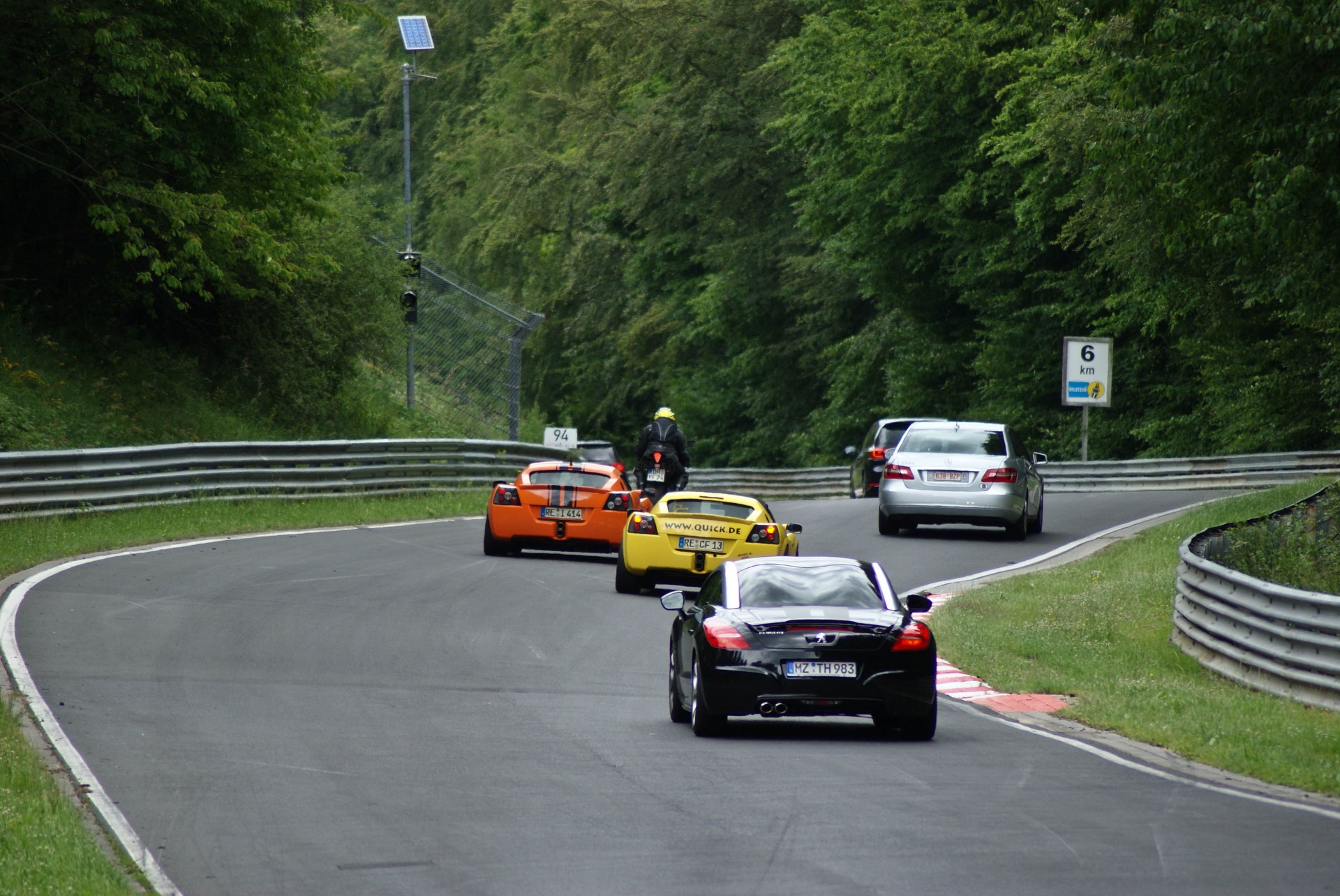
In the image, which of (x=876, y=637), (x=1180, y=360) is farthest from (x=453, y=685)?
(x=1180, y=360)

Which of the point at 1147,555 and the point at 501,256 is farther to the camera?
the point at 501,256

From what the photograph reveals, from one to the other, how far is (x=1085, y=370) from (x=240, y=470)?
18.4m

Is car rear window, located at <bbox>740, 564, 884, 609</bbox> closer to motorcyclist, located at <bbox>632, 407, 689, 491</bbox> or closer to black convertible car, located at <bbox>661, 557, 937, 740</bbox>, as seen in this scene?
black convertible car, located at <bbox>661, 557, 937, 740</bbox>

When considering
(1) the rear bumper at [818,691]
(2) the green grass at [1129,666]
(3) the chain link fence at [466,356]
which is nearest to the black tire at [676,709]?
(1) the rear bumper at [818,691]

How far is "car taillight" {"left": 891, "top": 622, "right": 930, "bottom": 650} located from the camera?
38.0 ft

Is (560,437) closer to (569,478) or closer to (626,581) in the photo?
(569,478)

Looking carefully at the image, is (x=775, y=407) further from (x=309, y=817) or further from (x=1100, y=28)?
(x=309, y=817)

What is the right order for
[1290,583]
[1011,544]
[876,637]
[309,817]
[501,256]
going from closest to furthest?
[309,817] → [876,637] → [1290,583] → [1011,544] → [501,256]

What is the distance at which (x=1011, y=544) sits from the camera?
26125mm

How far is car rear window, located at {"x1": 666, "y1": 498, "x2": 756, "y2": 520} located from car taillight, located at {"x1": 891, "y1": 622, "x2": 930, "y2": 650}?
8802mm

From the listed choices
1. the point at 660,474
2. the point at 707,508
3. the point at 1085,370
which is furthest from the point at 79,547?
the point at 1085,370

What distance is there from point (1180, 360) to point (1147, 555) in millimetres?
20208

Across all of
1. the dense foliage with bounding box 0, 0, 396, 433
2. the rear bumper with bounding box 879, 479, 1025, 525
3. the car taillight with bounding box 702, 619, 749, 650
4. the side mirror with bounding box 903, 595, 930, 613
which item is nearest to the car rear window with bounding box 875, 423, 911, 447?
the rear bumper with bounding box 879, 479, 1025, 525

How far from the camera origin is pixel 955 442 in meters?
26.3
